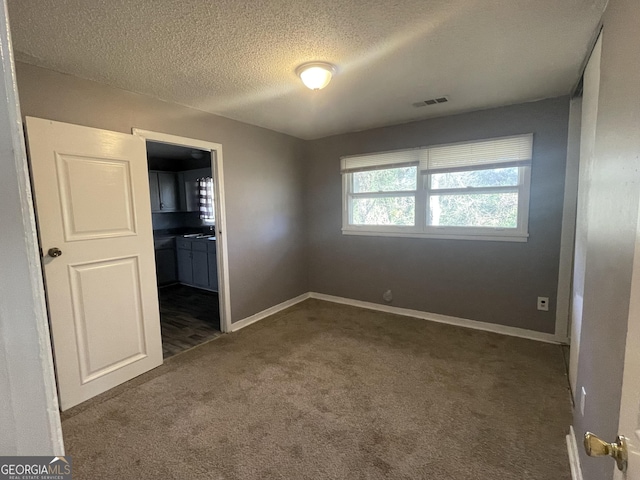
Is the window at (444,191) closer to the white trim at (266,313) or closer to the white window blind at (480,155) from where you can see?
the white window blind at (480,155)

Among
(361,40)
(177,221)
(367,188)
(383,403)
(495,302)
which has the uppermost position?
(361,40)

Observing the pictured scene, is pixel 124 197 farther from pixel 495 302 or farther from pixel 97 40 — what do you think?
pixel 495 302

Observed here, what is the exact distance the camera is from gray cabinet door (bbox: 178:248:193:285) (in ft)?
16.5

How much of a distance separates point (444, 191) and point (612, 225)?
2.39 meters

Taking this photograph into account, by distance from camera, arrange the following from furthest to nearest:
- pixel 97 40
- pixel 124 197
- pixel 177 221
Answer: pixel 177 221 < pixel 124 197 < pixel 97 40

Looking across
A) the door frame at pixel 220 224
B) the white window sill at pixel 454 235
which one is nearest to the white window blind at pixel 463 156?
the white window sill at pixel 454 235

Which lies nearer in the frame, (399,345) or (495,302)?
(399,345)

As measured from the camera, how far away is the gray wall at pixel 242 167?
6.87 ft

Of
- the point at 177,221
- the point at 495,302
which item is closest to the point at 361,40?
the point at 495,302

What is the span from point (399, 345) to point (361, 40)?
255 cm

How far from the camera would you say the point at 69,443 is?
1.76 meters

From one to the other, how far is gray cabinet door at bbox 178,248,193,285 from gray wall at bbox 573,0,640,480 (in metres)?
4.98

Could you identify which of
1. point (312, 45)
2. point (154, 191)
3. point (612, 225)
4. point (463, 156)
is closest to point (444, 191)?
point (463, 156)

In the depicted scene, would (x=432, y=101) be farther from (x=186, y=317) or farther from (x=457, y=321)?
(x=186, y=317)
